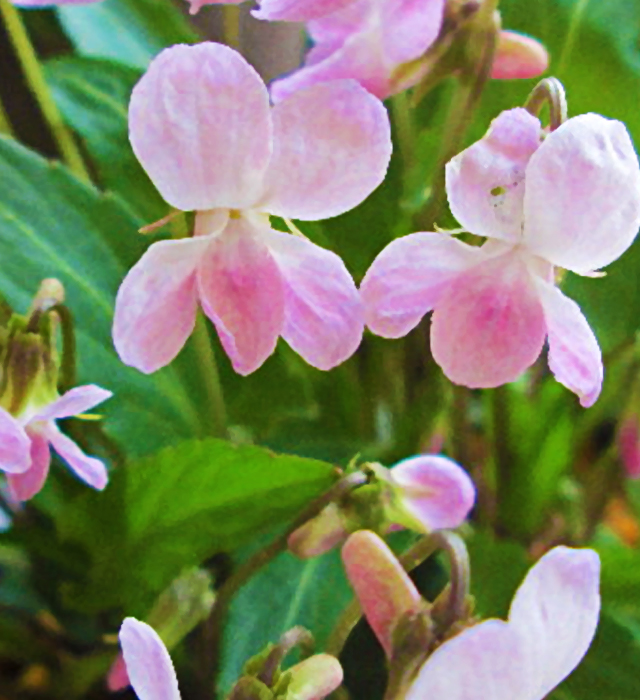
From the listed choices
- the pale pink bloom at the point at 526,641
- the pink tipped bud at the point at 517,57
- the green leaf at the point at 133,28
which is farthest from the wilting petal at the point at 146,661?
the green leaf at the point at 133,28

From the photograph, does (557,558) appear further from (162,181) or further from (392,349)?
(392,349)

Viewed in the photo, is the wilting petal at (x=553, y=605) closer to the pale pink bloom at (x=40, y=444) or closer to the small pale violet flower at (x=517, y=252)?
the small pale violet flower at (x=517, y=252)

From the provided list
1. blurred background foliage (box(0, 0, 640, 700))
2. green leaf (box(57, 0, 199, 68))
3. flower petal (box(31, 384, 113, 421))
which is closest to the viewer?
flower petal (box(31, 384, 113, 421))

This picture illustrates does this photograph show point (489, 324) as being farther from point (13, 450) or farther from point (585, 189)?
point (13, 450)

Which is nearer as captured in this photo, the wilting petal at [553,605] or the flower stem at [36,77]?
the wilting petal at [553,605]

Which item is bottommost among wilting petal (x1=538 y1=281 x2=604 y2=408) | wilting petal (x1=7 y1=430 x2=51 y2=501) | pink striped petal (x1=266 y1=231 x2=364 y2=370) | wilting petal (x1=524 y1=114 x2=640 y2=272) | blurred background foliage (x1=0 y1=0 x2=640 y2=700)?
blurred background foliage (x1=0 y1=0 x2=640 y2=700)

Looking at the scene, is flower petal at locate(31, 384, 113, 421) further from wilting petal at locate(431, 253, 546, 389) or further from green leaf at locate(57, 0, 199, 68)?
green leaf at locate(57, 0, 199, 68)

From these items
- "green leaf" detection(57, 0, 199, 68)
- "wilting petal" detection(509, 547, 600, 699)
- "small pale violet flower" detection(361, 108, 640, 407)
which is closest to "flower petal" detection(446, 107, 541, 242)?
"small pale violet flower" detection(361, 108, 640, 407)

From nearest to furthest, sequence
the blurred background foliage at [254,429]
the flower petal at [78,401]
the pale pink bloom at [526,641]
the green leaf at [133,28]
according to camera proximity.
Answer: the pale pink bloom at [526,641] < the flower petal at [78,401] < the blurred background foliage at [254,429] < the green leaf at [133,28]

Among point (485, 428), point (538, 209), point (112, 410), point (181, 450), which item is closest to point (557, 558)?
point (538, 209)
